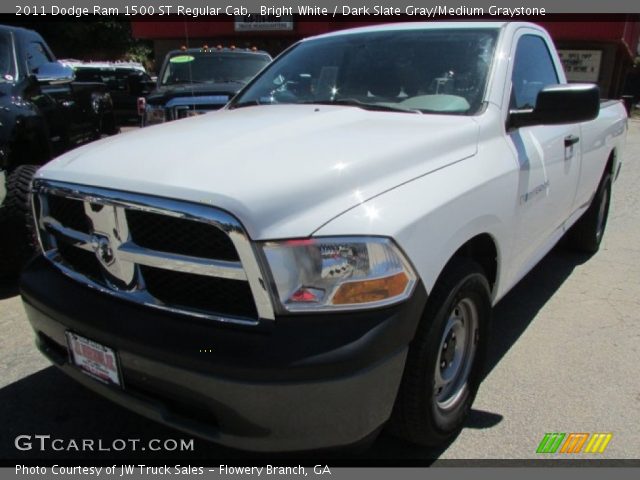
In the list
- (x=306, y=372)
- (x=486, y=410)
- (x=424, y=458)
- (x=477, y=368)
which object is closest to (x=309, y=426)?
(x=306, y=372)

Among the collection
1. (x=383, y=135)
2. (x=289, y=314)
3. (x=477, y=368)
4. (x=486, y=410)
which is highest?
(x=383, y=135)

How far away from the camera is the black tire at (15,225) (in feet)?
13.4

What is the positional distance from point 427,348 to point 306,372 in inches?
22.3

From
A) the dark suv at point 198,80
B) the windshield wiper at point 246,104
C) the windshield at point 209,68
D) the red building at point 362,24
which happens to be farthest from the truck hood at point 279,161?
the red building at point 362,24

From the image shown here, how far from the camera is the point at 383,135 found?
96.7 inches

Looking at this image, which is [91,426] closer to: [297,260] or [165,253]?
[165,253]

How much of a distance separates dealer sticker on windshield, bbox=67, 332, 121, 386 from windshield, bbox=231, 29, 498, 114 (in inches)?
71.0

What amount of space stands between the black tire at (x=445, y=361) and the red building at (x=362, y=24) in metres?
19.6

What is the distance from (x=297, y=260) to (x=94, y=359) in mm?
939

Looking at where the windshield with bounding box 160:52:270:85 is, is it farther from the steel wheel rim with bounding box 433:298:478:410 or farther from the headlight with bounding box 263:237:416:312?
the headlight with bounding box 263:237:416:312

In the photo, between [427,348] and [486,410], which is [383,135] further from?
[486,410]

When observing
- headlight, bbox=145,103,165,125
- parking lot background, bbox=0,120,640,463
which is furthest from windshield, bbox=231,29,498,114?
headlight, bbox=145,103,165,125

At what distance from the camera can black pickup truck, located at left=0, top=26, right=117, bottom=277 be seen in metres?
4.14

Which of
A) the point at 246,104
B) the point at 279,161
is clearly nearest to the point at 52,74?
the point at 246,104
